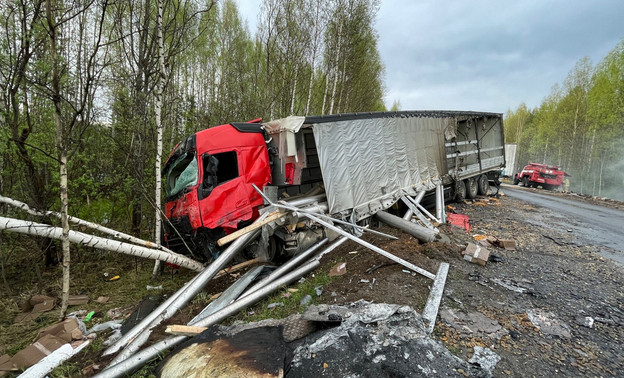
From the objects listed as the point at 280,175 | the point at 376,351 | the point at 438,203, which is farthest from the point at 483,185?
the point at 376,351

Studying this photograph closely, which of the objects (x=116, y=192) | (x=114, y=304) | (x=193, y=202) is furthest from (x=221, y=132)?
(x=114, y=304)

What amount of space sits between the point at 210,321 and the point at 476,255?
3762 mm

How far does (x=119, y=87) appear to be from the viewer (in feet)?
21.9

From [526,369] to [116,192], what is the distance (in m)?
7.21

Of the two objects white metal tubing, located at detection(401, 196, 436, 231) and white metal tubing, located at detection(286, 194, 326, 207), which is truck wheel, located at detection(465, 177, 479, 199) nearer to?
white metal tubing, located at detection(401, 196, 436, 231)

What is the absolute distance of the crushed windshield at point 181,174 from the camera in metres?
4.91

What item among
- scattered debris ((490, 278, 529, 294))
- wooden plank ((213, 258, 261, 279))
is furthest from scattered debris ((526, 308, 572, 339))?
wooden plank ((213, 258, 261, 279))

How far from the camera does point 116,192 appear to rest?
608 cm

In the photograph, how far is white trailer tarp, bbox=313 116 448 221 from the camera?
17.1 feet

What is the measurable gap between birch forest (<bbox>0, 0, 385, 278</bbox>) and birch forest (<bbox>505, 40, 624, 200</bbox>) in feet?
63.3

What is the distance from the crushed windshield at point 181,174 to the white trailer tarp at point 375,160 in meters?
2.25

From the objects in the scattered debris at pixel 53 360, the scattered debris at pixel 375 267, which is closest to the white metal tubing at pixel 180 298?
the scattered debris at pixel 53 360

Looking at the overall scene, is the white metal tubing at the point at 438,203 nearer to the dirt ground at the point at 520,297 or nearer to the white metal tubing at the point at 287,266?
the dirt ground at the point at 520,297

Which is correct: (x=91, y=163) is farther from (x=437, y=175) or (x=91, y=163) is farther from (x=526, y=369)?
(x=437, y=175)
